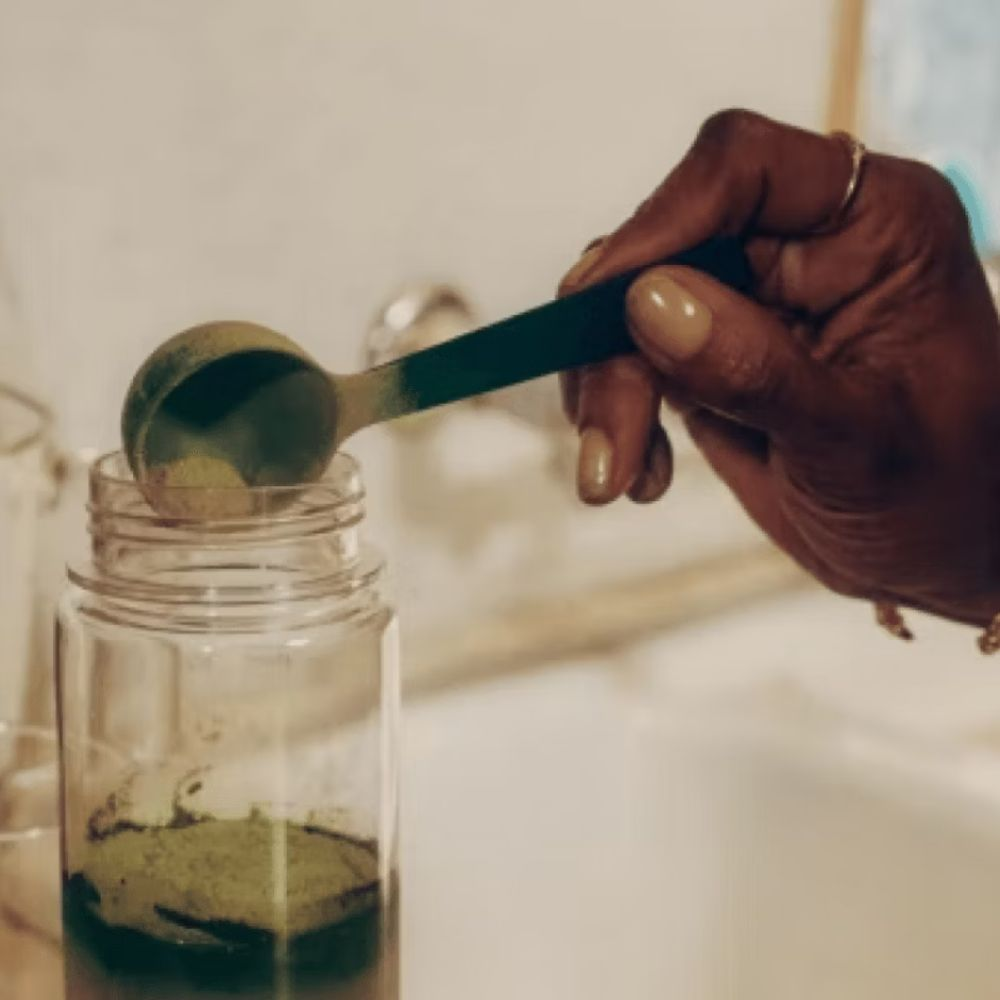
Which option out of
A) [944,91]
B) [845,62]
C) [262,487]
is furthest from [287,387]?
[944,91]

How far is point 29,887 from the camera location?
52 centimetres

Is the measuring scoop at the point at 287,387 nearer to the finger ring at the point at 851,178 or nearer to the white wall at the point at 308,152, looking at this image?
the finger ring at the point at 851,178

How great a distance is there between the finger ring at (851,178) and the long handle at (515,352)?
0.33 ft

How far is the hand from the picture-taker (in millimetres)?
431

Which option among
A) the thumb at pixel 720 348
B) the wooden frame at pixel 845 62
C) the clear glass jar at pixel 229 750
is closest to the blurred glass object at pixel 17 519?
the clear glass jar at pixel 229 750

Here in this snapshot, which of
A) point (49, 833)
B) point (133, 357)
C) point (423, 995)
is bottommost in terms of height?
point (423, 995)

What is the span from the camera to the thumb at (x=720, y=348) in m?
0.41

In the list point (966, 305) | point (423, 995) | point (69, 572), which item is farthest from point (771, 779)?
point (69, 572)

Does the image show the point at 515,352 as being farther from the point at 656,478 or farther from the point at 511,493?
the point at 511,493

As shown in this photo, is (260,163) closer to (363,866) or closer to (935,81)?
(363,866)

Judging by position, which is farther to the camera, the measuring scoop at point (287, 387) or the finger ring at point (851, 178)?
the finger ring at point (851, 178)

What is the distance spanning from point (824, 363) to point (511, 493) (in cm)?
31

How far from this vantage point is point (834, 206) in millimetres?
498

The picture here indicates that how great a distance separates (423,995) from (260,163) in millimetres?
343
